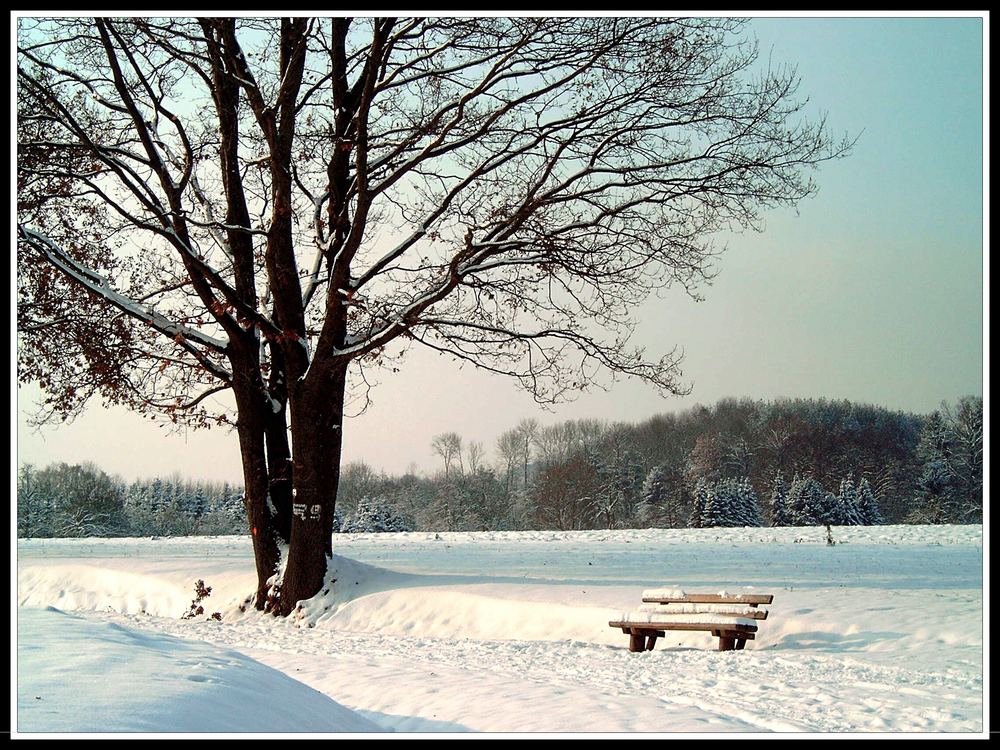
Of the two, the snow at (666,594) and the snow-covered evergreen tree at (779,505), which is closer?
the snow at (666,594)

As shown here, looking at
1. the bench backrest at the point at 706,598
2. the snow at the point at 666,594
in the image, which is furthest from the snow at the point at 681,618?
the snow at the point at 666,594

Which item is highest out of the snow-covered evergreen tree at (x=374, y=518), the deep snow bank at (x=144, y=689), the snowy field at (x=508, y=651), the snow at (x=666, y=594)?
the deep snow bank at (x=144, y=689)

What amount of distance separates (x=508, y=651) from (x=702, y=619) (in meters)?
2.33

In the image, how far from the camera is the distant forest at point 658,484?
46.9 meters

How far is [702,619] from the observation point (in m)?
11.1

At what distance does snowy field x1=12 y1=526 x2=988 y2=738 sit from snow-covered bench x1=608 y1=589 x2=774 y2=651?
316 millimetres

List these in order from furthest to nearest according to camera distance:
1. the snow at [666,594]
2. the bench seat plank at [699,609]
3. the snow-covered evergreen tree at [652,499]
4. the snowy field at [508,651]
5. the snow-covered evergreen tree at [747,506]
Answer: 1. the snow-covered evergreen tree at [652,499]
2. the snow-covered evergreen tree at [747,506]
3. the snow at [666,594]
4. the bench seat plank at [699,609]
5. the snowy field at [508,651]

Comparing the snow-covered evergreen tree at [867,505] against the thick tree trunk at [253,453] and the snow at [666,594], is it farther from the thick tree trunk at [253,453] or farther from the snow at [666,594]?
the snow at [666,594]

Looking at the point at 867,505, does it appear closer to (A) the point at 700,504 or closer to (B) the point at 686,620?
(A) the point at 700,504

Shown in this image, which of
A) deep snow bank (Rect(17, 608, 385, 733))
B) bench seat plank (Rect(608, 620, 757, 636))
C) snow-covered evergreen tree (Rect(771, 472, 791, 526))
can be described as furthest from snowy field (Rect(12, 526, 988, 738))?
snow-covered evergreen tree (Rect(771, 472, 791, 526))

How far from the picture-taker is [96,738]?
4.34 meters

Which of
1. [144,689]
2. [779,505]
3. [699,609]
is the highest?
[144,689]

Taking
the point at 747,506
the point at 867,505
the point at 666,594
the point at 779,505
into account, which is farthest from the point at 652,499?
the point at 666,594

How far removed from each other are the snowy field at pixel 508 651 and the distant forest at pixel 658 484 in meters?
25.8
